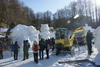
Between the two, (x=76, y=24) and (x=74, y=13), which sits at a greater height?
(x=74, y=13)

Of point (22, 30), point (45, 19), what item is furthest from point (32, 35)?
point (45, 19)

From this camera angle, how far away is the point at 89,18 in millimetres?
37938

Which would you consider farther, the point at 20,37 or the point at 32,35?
the point at 32,35

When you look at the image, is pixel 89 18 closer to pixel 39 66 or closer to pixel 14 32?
pixel 14 32

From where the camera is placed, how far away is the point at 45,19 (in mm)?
57219

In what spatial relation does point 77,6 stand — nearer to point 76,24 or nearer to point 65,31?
point 76,24

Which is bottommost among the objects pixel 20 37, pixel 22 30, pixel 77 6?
pixel 20 37

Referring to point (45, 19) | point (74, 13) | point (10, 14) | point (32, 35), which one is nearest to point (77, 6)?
point (74, 13)

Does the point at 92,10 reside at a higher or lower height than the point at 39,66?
higher

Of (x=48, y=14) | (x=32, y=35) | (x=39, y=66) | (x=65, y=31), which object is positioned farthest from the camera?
(x=48, y=14)

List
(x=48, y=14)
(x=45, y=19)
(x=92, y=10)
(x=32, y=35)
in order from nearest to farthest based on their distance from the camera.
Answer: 1. (x=32, y=35)
2. (x=92, y=10)
3. (x=45, y=19)
4. (x=48, y=14)

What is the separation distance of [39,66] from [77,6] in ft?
129

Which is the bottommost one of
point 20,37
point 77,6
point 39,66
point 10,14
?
point 39,66

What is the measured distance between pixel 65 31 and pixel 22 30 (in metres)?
6.57
